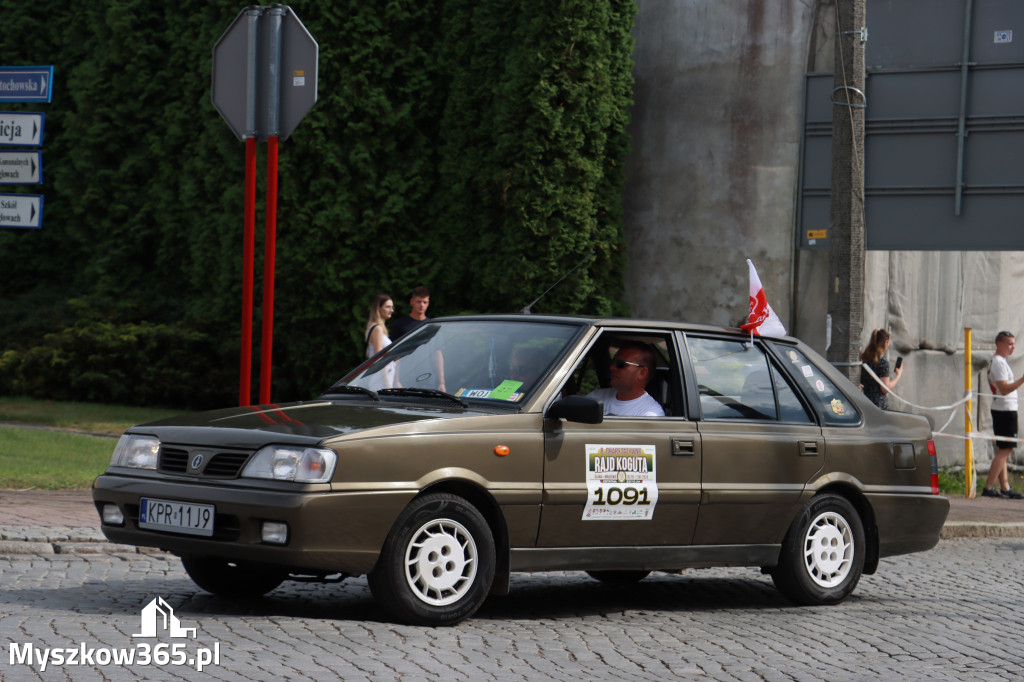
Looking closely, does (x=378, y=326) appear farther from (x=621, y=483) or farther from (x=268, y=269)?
(x=621, y=483)

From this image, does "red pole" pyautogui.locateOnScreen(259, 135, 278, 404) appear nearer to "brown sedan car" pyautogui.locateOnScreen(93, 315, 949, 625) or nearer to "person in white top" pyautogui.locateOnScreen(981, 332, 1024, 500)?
"brown sedan car" pyautogui.locateOnScreen(93, 315, 949, 625)

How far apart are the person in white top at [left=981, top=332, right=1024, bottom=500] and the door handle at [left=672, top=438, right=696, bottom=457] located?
974 cm

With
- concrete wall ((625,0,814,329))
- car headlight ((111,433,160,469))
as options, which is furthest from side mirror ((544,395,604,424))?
concrete wall ((625,0,814,329))

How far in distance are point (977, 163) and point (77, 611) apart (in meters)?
12.6

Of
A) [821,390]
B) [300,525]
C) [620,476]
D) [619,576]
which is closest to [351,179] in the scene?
[619,576]

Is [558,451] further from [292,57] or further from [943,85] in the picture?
[943,85]

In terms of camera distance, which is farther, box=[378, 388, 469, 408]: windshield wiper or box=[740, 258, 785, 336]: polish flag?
box=[740, 258, 785, 336]: polish flag

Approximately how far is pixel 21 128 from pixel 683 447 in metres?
8.04

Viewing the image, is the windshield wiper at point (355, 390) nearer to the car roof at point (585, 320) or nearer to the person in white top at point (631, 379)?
the car roof at point (585, 320)

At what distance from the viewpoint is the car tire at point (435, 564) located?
6656 mm

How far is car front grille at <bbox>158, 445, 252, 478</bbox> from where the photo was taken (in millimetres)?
6688

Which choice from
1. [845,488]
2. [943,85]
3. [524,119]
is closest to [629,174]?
[524,119]

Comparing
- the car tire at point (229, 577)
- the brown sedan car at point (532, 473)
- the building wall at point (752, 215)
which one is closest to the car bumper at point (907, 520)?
the brown sedan car at point (532, 473)

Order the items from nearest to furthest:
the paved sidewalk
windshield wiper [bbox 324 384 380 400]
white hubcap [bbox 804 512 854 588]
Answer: windshield wiper [bbox 324 384 380 400], white hubcap [bbox 804 512 854 588], the paved sidewalk
